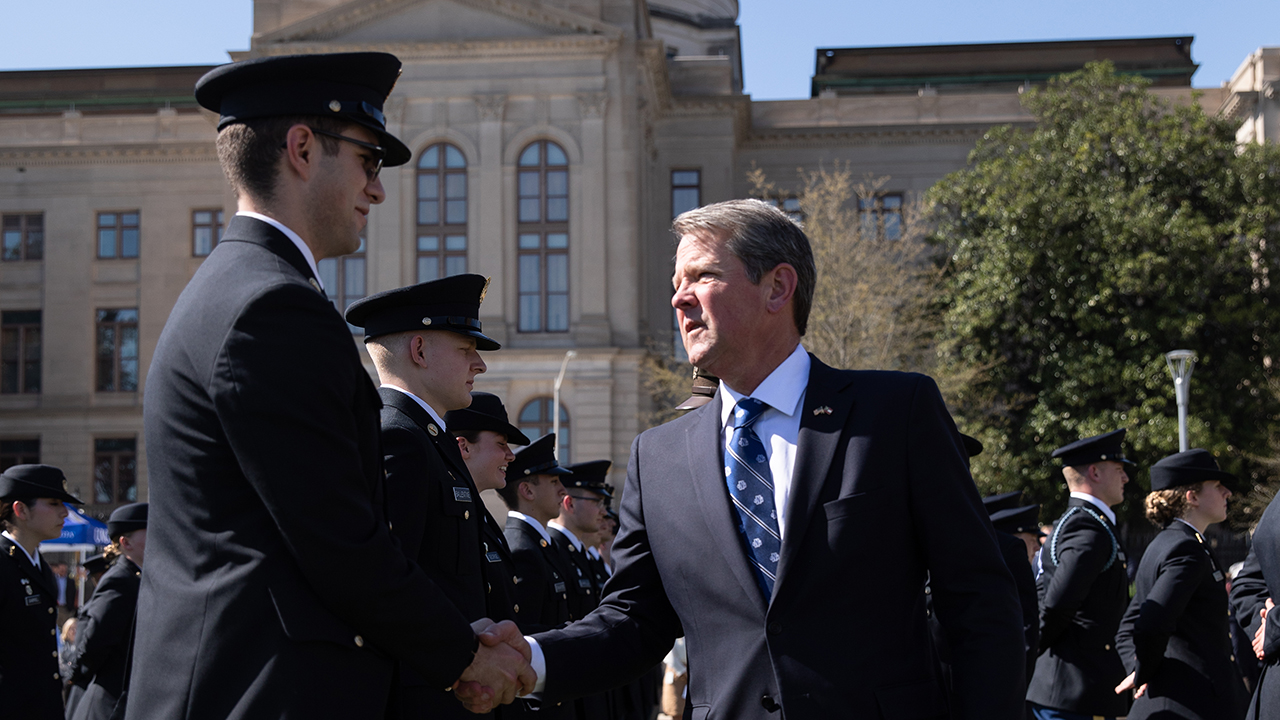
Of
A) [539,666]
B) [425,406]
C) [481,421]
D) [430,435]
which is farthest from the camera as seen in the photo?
[481,421]

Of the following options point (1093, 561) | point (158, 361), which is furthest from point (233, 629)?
point (1093, 561)

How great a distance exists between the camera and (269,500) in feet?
9.23

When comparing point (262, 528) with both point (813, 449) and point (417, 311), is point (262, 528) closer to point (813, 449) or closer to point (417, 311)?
point (813, 449)

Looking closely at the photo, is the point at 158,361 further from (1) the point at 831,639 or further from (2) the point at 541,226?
(2) the point at 541,226

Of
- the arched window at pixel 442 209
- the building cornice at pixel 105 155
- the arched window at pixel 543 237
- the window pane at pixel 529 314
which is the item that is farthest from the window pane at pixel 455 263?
the building cornice at pixel 105 155

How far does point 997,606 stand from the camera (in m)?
3.19

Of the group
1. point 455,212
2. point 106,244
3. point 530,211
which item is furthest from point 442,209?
point 106,244

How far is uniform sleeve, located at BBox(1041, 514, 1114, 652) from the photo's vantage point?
7926 millimetres

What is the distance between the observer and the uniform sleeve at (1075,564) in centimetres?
793

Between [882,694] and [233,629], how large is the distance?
1613mm

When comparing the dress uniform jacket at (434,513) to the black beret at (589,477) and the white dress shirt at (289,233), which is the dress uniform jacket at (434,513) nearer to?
the white dress shirt at (289,233)

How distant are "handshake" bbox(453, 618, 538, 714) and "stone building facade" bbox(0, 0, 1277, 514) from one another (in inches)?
1543

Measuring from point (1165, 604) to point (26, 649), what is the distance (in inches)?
271

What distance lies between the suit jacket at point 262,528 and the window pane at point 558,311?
42.9 m
